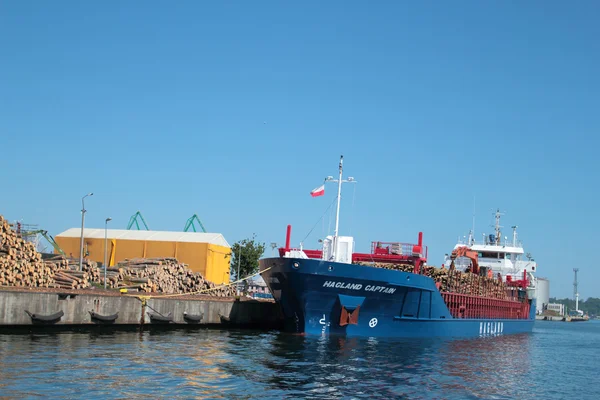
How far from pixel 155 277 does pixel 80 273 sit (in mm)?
4997

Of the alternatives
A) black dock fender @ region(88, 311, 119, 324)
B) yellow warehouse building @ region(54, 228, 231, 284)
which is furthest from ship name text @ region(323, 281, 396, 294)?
yellow warehouse building @ region(54, 228, 231, 284)

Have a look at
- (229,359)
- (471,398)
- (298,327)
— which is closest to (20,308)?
(229,359)

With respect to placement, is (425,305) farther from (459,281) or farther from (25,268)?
(25,268)

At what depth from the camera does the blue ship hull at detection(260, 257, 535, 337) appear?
27.7 meters

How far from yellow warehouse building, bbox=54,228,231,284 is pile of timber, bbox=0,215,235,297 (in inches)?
171

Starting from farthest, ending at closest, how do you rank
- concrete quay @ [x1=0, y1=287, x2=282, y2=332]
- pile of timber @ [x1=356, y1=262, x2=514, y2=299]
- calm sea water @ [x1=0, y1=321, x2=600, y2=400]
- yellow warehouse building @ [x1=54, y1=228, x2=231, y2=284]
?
yellow warehouse building @ [x1=54, y1=228, x2=231, y2=284] < pile of timber @ [x1=356, y1=262, x2=514, y2=299] < concrete quay @ [x1=0, y1=287, x2=282, y2=332] < calm sea water @ [x1=0, y1=321, x2=600, y2=400]

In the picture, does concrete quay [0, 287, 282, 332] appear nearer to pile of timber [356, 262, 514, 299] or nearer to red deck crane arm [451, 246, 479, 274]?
pile of timber [356, 262, 514, 299]

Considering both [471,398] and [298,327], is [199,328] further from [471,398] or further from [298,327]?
[471,398]

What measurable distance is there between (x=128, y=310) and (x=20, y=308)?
16.8 ft

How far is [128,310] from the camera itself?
2867cm

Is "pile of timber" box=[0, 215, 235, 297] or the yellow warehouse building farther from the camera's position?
the yellow warehouse building

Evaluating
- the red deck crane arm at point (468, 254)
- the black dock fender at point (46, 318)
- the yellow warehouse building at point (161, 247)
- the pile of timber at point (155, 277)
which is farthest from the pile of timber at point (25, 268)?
the red deck crane arm at point (468, 254)

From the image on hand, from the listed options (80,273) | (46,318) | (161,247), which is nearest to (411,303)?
(80,273)

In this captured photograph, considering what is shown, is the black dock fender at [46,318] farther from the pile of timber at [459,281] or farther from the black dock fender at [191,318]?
the pile of timber at [459,281]
